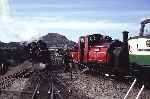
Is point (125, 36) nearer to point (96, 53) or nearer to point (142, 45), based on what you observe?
point (142, 45)

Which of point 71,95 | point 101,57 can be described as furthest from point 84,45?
point 71,95

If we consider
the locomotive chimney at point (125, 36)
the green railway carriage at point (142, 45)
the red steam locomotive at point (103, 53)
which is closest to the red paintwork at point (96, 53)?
the red steam locomotive at point (103, 53)

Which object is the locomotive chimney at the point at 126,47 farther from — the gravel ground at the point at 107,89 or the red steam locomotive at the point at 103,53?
the gravel ground at the point at 107,89

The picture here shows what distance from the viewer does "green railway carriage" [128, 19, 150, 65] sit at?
65.9 ft

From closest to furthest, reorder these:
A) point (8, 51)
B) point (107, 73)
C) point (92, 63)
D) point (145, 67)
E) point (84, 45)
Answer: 1. point (145, 67)
2. point (107, 73)
3. point (92, 63)
4. point (84, 45)
5. point (8, 51)

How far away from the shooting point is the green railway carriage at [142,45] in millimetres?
20094

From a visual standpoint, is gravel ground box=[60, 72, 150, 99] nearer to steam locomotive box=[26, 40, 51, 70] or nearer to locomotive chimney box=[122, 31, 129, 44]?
locomotive chimney box=[122, 31, 129, 44]

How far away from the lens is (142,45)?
20391 mm

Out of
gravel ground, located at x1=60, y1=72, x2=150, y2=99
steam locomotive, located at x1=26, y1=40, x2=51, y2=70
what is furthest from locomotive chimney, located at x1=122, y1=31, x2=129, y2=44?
steam locomotive, located at x1=26, y1=40, x2=51, y2=70

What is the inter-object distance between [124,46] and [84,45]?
8430 mm

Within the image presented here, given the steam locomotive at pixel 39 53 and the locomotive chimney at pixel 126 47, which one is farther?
the steam locomotive at pixel 39 53

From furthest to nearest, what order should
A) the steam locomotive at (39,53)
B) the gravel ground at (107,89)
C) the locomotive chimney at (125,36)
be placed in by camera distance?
the steam locomotive at (39,53), the locomotive chimney at (125,36), the gravel ground at (107,89)

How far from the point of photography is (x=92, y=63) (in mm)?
30750

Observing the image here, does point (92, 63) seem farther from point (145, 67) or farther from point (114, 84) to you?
point (145, 67)
